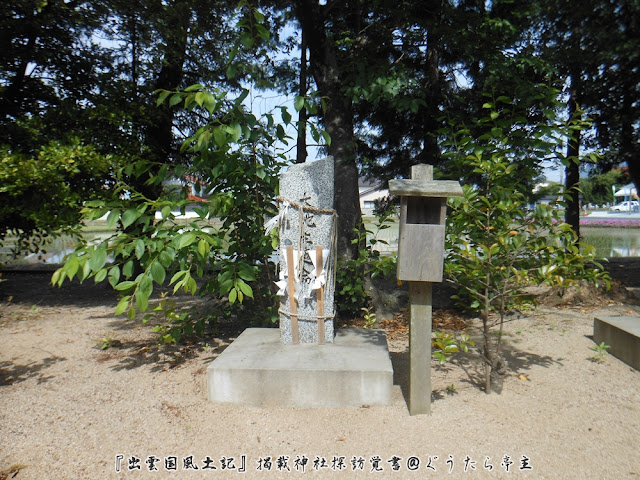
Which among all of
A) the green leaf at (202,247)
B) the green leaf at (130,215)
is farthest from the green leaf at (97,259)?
the green leaf at (202,247)

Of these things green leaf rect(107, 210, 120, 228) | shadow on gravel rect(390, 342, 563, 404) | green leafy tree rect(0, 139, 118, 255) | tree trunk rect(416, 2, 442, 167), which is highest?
tree trunk rect(416, 2, 442, 167)

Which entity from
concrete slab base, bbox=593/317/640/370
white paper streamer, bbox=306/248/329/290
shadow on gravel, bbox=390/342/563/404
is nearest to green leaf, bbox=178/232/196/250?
white paper streamer, bbox=306/248/329/290

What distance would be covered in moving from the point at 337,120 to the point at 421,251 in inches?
136

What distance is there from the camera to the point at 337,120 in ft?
20.3

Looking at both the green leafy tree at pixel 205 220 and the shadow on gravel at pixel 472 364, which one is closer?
the green leafy tree at pixel 205 220

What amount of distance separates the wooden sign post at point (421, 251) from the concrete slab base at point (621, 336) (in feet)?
7.52

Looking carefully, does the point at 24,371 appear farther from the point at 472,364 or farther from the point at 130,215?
the point at 472,364

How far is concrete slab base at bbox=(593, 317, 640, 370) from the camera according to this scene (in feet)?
14.1

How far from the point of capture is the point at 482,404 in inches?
138

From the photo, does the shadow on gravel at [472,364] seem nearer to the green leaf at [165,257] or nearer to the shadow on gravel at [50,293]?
the green leaf at [165,257]

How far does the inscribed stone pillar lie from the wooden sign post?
3.27 ft

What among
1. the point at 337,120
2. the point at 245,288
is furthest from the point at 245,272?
the point at 337,120

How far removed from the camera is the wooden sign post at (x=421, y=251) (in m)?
3.09

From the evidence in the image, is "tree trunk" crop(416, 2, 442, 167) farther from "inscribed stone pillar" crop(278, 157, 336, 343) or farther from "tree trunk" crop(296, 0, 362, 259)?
"inscribed stone pillar" crop(278, 157, 336, 343)
